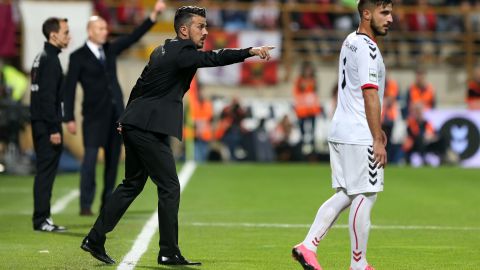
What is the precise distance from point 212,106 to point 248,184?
9128mm

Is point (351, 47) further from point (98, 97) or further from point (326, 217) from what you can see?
point (98, 97)

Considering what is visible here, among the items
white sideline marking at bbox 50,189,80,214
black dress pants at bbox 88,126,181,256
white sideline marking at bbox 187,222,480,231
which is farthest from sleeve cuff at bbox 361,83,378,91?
white sideline marking at bbox 50,189,80,214

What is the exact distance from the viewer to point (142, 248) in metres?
10.7

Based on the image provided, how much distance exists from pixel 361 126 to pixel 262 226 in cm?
452

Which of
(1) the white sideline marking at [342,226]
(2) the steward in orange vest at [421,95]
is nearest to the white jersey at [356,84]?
(1) the white sideline marking at [342,226]

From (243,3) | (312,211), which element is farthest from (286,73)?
(312,211)

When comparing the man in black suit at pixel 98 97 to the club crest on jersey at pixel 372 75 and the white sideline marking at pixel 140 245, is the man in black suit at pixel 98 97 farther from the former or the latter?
the club crest on jersey at pixel 372 75

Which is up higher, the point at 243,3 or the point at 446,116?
the point at 243,3

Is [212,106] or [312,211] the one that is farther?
[212,106]

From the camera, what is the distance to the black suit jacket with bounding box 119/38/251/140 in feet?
30.6

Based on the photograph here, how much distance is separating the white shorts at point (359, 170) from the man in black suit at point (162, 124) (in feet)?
4.68

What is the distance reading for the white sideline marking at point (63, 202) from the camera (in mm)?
14938

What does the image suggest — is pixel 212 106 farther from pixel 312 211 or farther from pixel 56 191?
pixel 312 211

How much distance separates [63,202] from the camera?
1614 cm
